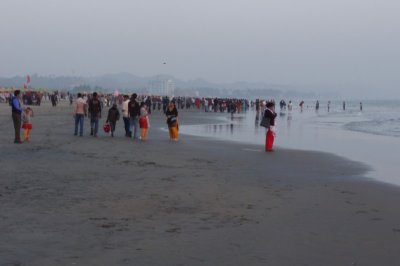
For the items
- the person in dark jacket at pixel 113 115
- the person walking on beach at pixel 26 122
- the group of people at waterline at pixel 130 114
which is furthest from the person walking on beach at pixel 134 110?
the person walking on beach at pixel 26 122

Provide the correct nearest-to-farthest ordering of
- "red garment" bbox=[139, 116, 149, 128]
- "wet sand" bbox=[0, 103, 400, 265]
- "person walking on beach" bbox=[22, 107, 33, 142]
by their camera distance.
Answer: "wet sand" bbox=[0, 103, 400, 265] → "person walking on beach" bbox=[22, 107, 33, 142] → "red garment" bbox=[139, 116, 149, 128]

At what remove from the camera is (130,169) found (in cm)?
1261

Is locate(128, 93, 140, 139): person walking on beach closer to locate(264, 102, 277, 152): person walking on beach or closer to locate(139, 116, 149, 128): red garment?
locate(139, 116, 149, 128): red garment

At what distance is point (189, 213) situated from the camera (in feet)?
26.6

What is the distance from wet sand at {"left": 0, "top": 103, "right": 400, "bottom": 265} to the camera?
608 cm

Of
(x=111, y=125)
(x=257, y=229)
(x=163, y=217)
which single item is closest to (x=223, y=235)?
(x=257, y=229)

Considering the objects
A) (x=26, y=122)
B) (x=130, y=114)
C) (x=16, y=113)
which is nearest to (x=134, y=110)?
(x=130, y=114)

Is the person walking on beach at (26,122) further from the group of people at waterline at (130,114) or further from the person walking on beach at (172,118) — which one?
the person walking on beach at (172,118)

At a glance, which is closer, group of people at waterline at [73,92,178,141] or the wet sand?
the wet sand

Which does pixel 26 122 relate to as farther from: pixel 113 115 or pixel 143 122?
pixel 143 122

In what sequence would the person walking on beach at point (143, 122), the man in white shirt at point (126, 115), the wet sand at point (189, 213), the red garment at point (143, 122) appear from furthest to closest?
the man in white shirt at point (126, 115)
the red garment at point (143, 122)
the person walking on beach at point (143, 122)
the wet sand at point (189, 213)

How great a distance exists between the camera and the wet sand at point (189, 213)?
20.0 ft

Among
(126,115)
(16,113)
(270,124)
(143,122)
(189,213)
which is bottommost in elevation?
(189,213)

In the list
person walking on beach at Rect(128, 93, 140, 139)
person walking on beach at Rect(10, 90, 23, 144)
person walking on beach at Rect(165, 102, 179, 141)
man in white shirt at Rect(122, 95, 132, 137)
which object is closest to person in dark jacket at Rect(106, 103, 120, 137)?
man in white shirt at Rect(122, 95, 132, 137)
